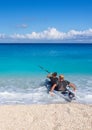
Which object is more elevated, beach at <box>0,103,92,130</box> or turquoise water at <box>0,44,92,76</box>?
beach at <box>0,103,92,130</box>

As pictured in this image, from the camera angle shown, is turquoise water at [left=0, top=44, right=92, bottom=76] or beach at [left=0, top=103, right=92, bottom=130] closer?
beach at [left=0, top=103, right=92, bottom=130]

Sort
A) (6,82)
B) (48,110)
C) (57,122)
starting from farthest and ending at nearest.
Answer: (6,82)
(48,110)
(57,122)

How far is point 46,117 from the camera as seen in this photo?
9.10 meters

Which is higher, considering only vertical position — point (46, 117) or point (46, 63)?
point (46, 117)

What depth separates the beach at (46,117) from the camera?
8.29m

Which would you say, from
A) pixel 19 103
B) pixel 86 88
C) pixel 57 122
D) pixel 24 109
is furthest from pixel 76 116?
pixel 86 88

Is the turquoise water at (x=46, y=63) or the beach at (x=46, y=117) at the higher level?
the beach at (x=46, y=117)

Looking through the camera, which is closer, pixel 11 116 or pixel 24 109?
pixel 11 116

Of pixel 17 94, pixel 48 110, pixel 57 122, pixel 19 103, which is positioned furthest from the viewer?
pixel 17 94

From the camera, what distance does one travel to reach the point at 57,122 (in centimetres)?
863

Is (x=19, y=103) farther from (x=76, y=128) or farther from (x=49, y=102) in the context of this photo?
(x=76, y=128)

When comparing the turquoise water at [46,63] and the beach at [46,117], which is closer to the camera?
the beach at [46,117]

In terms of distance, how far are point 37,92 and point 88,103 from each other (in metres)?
3.34

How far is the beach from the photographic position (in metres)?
8.29
